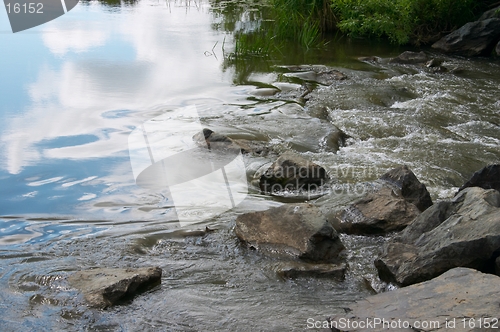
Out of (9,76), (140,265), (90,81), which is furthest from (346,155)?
(9,76)

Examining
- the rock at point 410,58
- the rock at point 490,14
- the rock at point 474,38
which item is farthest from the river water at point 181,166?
the rock at point 490,14

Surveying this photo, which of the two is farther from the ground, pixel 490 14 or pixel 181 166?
pixel 490 14

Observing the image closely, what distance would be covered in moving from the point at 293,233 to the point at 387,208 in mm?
877

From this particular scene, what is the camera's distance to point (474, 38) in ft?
38.7

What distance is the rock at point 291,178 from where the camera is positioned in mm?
5137

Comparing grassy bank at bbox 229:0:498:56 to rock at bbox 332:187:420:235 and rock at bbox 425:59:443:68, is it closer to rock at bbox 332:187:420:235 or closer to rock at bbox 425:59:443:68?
rock at bbox 425:59:443:68

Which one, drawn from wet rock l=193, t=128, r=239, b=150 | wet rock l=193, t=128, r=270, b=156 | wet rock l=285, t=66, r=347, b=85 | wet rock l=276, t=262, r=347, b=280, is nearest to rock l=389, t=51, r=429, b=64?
wet rock l=285, t=66, r=347, b=85

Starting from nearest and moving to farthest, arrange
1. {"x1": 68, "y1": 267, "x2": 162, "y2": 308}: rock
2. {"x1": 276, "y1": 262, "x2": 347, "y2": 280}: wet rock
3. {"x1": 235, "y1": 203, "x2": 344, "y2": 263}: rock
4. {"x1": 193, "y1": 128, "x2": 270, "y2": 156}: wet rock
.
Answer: {"x1": 68, "y1": 267, "x2": 162, "y2": 308}: rock
{"x1": 276, "y1": 262, "x2": 347, "y2": 280}: wet rock
{"x1": 235, "y1": 203, "x2": 344, "y2": 263}: rock
{"x1": 193, "y1": 128, "x2": 270, "y2": 156}: wet rock

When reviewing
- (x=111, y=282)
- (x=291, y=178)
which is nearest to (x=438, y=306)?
(x=111, y=282)

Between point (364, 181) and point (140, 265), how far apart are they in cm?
241

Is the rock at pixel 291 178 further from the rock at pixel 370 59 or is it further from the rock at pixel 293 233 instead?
the rock at pixel 370 59

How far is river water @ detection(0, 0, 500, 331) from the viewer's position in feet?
11.3

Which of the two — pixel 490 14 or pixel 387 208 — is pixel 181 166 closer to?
pixel 387 208

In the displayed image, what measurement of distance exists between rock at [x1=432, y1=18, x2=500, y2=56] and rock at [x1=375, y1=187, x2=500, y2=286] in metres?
8.66
